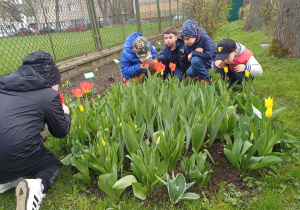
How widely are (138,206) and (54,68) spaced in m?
1.22

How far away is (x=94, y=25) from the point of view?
5.69 m

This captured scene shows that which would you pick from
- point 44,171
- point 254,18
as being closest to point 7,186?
point 44,171

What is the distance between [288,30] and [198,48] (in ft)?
7.87

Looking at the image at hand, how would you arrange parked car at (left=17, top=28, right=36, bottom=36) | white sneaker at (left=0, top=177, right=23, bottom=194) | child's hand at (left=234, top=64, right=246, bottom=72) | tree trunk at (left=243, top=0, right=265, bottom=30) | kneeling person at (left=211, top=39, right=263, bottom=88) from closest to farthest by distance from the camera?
white sneaker at (left=0, top=177, right=23, bottom=194) → kneeling person at (left=211, top=39, right=263, bottom=88) → child's hand at (left=234, top=64, right=246, bottom=72) → parked car at (left=17, top=28, right=36, bottom=36) → tree trunk at (left=243, top=0, right=265, bottom=30)

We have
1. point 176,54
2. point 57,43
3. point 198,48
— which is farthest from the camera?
point 57,43

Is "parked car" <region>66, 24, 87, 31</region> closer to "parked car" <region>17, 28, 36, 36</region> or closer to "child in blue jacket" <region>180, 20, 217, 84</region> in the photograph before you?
"parked car" <region>17, 28, 36, 36</region>

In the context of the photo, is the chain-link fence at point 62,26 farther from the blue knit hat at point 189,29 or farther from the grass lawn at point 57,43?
the blue knit hat at point 189,29

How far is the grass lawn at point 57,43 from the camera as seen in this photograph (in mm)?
4222

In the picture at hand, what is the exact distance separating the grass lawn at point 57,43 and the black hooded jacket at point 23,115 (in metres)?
2.64

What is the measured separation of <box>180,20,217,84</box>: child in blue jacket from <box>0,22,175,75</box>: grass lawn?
2671mm

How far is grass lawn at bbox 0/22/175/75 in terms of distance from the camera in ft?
13.9

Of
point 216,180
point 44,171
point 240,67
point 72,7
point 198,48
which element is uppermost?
point 72,7

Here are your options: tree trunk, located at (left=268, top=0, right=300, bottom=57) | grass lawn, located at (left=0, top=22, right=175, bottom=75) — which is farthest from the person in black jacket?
tree trunk, located at (left=268, top=0, right=300, bottom=57)

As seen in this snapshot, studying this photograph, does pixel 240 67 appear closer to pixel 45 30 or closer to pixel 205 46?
pixel 205 46
